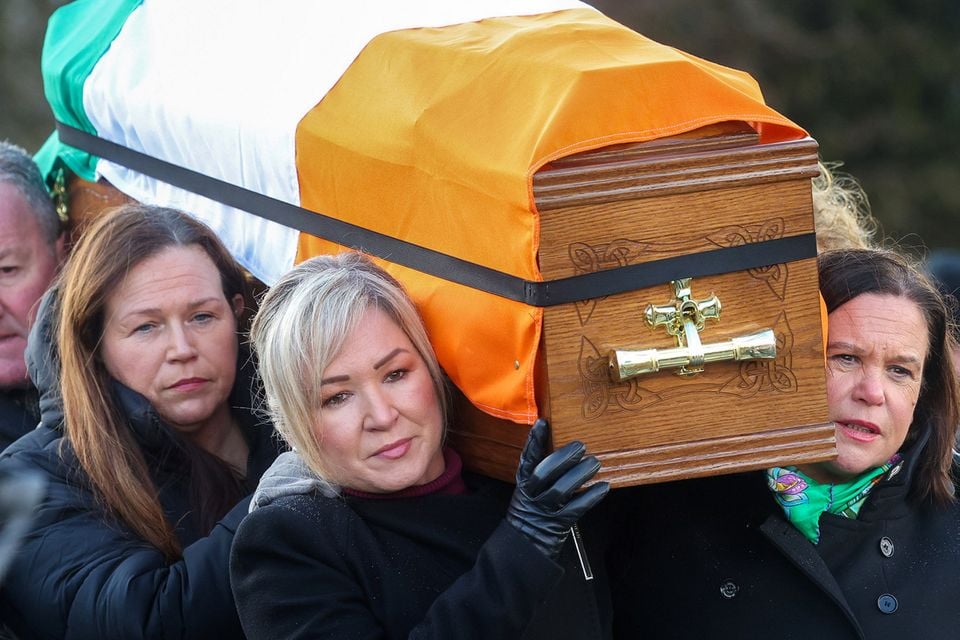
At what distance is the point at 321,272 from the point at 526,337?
1.52ft

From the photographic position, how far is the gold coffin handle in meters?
2.38

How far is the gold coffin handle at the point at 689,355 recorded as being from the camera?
7.82 feet

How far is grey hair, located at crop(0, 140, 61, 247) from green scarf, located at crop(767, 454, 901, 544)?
222 cm

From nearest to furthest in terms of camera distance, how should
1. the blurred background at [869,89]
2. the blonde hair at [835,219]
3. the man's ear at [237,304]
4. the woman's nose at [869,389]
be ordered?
the woman's nose at [869,389] → the man's ear at [237,304] → the blonde hair at [835,219] → the blurred background at [869,89]

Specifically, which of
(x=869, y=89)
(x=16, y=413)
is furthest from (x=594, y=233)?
(x=869, y=89)

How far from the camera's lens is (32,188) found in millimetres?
3820

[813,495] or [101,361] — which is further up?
[101,361]

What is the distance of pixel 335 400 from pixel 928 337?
1370mm

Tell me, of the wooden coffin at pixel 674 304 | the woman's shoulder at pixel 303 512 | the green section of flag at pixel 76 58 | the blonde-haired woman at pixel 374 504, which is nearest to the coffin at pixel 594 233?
the wooden coffin at pixel 674 304

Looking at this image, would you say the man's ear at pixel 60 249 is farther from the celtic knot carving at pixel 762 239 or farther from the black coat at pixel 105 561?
the celtic knot carving at pixel 762 239

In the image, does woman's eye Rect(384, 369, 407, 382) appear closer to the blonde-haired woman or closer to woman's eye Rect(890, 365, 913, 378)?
the blonde-haired woman

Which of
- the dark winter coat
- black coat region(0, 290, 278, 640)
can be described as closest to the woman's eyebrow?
black coat region(0, 290, 278, 640)

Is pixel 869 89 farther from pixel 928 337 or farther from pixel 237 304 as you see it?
pixel 237 304

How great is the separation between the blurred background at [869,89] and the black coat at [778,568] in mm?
10216
